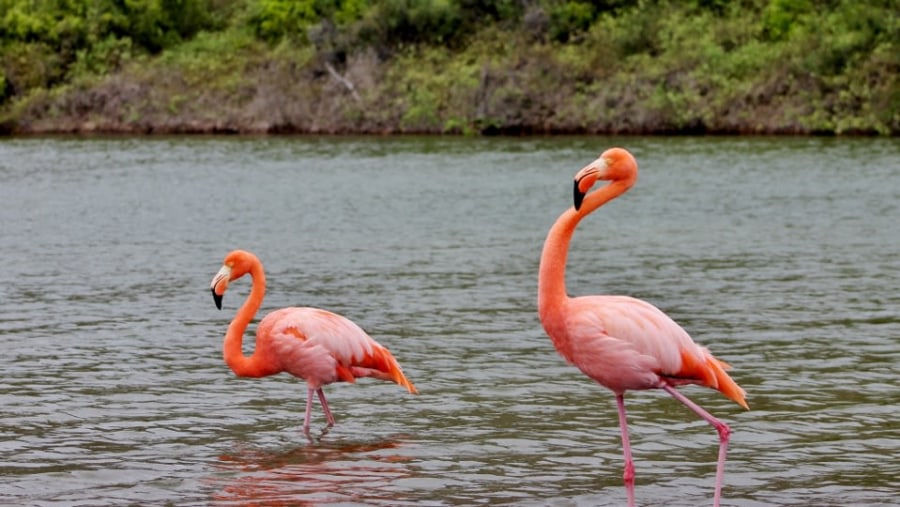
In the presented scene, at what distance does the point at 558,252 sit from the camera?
696cm

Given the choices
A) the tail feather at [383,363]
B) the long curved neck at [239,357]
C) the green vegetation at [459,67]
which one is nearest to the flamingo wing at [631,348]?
the tail feather at [383,363]

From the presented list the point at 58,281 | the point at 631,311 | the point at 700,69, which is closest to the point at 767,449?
the point at 631,311

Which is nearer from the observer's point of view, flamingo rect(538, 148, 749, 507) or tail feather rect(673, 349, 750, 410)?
flamingo rect(538, 148, 749, 507)

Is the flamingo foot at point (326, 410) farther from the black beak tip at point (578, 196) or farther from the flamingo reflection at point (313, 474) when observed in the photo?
the black beak tip at point (578, 196)

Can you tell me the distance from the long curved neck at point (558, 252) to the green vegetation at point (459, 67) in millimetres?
37477

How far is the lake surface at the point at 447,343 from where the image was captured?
8.43 metres

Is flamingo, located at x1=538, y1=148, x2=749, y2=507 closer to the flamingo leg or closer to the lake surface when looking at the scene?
the lake surface

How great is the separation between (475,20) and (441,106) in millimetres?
6348

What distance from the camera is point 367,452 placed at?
912 centimetres

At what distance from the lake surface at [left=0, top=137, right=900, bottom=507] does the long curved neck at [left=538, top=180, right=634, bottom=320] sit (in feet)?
4.39

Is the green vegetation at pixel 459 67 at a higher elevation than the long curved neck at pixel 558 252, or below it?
below

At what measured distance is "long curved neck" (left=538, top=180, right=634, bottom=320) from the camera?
6.95 metres

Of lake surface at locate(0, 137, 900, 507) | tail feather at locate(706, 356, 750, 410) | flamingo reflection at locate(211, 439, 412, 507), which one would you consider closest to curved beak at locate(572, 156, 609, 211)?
tail feather at locate(706, 356, 750, 410)

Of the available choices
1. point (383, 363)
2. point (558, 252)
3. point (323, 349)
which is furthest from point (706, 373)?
point (323, 349)
